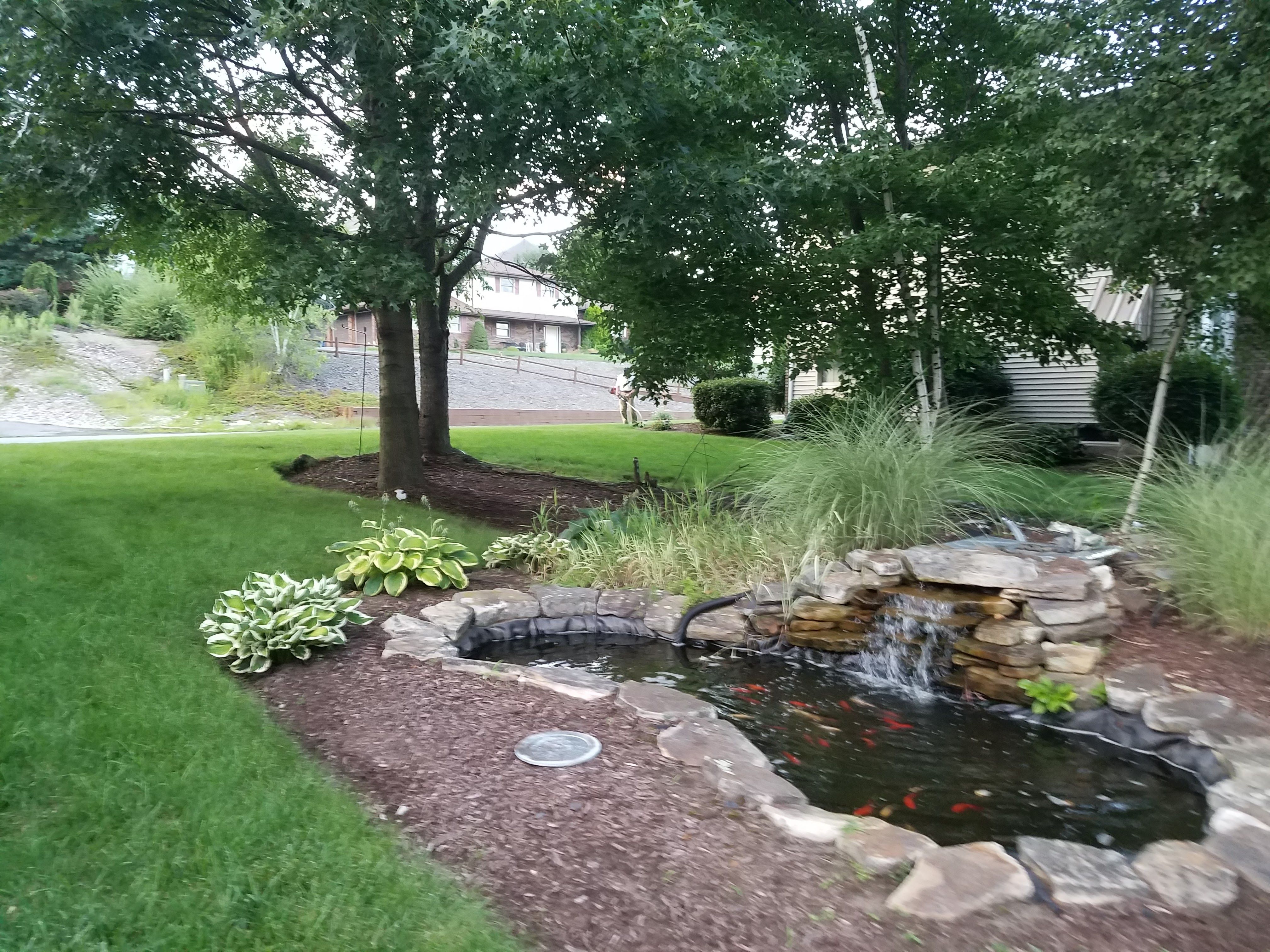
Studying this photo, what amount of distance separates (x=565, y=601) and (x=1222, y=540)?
387 cm

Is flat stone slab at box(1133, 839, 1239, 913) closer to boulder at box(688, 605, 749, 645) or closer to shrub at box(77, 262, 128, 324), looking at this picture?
boulder at box(688, 605, 749, 645)

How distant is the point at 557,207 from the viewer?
23.8 ft

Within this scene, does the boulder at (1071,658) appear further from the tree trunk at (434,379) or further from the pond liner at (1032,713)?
the tree trunk at (434,379)

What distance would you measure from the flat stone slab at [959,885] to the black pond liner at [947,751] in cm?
55

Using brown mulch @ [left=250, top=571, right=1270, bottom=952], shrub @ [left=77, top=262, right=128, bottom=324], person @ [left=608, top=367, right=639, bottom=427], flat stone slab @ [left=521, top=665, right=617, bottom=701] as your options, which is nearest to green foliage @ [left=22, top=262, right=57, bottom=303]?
shrub @ [left=77, top=262, right=128, bottom=324]

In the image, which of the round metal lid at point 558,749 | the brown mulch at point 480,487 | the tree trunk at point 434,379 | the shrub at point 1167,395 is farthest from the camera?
the tree trunk at point 434,379

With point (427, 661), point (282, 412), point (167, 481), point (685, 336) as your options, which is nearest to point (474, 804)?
point (427, 661)

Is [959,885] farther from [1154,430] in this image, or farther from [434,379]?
[434,379]

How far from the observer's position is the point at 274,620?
4527 mm

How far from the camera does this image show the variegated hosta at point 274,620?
14.5ft

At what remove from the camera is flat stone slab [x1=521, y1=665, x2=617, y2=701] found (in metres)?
4.12

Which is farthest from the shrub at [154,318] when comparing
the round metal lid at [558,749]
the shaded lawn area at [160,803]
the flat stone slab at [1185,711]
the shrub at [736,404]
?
the flat stone slab at [1185,711]

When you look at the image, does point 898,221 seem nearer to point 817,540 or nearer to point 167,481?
point 817,540

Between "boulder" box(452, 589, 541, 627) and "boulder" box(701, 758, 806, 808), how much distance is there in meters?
2.54
